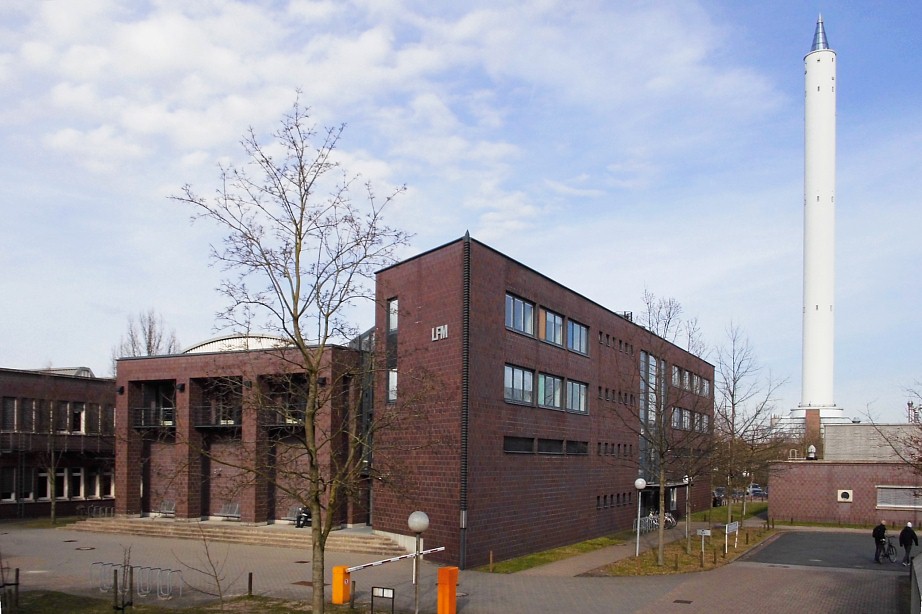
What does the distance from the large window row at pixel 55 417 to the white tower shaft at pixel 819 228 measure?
65412 mm

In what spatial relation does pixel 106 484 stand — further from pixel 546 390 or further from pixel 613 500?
pixel 546 390

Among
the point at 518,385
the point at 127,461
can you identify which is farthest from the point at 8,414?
the point at 518,385

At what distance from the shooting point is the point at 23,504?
44.3 m

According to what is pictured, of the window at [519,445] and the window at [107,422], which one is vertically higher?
the window at [519,445]

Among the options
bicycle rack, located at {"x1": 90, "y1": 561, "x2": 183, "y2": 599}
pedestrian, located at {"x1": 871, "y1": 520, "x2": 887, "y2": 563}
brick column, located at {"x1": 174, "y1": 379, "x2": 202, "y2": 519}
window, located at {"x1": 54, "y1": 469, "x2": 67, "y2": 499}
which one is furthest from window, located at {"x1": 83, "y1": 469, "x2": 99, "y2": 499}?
pedestrian, located at {"x1": 871, "y1": 520, "x2": 887, "y2": 563}

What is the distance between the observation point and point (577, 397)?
36.6 m

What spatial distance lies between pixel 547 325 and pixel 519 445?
5688 millimetres

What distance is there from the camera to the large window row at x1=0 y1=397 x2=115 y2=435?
43.9 metres

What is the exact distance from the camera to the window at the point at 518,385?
30.0m

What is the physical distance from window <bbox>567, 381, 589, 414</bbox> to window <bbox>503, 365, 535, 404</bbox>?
4.18m

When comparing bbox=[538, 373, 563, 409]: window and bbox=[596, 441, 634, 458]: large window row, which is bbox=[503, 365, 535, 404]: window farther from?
bbox=[596, 441, 634, 458]: large window row

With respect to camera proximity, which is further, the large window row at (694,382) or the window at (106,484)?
the large window row at (694,382)

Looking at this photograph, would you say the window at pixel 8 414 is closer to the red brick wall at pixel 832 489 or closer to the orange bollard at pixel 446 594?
the orange bollard at pixel 446 594


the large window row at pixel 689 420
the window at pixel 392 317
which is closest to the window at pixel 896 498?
the large window row at pixel 689 420
